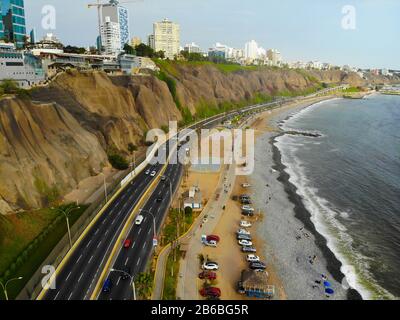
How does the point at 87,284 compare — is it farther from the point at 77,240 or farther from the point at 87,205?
the point at 87,205

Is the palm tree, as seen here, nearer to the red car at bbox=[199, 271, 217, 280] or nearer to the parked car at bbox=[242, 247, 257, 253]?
the red car at bbox=[199, 271, 217, 280]

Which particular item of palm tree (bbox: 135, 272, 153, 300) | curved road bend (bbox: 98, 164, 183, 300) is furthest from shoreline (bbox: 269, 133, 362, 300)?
curved road bend (bbox: 98, 164, 183, 300)

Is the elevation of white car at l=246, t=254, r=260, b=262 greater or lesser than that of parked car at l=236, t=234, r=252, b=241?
lesser

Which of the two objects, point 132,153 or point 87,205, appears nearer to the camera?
point 87,205

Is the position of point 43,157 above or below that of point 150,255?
above

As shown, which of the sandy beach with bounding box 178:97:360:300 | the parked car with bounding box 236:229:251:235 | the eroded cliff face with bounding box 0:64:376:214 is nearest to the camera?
the sandy beach with bounding box 178:97:360:300

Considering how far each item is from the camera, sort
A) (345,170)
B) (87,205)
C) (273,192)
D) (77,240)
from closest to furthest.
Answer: (77,240), (87,205), (273,192), (345,170)

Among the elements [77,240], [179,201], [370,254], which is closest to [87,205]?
[77,240]
